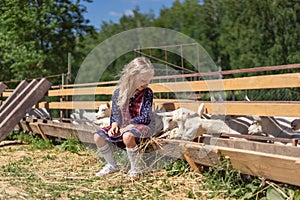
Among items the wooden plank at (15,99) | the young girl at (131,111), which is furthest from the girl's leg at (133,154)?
the wooden plank at (15,99)

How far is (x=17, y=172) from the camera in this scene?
184 inches

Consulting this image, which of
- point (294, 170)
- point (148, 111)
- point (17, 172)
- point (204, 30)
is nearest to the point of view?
point (294, 170)

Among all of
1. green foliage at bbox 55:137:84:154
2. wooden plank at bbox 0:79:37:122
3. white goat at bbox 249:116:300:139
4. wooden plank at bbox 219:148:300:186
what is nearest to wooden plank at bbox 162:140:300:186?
wooden plank at bbox 219:148:300:186

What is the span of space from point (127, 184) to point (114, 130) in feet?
1.78

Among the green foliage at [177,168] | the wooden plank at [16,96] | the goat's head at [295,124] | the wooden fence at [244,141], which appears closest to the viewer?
the wooden fence at [244,141]

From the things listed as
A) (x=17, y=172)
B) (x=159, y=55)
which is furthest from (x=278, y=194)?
(x=159, y=55)

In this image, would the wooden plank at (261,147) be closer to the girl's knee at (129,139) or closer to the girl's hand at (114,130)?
the girl's knee at (129,139)

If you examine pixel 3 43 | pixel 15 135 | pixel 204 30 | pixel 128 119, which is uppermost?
pixel 204 30

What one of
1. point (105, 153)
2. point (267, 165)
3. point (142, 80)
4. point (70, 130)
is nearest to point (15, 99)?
point (70, 130)

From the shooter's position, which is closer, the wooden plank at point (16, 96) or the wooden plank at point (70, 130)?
the wooden plank at point (70, 130)

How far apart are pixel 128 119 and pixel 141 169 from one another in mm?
506

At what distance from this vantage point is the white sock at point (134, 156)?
4.09 meters

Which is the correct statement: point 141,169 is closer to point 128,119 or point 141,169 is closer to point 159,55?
point 128,119

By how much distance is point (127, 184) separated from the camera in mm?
3967
